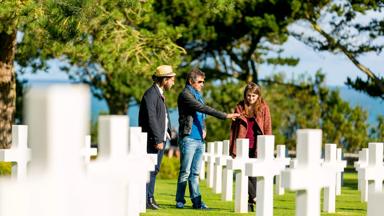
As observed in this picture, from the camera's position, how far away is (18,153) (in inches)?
337

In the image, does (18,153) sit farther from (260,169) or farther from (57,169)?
(57,169)

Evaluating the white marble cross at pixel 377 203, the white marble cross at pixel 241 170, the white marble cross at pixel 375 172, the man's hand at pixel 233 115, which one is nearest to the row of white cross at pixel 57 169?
the white marble cross at pixel 377 203

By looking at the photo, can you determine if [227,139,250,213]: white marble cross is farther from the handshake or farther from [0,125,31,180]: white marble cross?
[0,125,31,180]: white marble cross

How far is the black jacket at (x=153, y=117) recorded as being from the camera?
12.2 meters

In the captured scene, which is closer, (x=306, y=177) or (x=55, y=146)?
(x=55, y=146)

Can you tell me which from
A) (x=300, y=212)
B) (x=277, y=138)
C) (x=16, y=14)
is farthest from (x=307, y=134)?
(x=277, y=138)

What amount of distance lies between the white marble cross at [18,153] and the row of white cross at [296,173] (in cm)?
182

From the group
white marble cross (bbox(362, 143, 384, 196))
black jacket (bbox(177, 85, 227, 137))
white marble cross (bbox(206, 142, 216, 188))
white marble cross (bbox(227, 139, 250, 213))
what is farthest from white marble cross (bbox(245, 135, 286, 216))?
white marble cross (bbox(206, 142, 216, 188))

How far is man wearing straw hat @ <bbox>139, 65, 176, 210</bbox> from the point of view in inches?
482

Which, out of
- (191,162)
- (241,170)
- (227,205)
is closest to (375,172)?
(241,170)

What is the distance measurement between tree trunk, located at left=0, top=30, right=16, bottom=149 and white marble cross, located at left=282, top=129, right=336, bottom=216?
24301mm

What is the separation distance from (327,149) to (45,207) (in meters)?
10.4

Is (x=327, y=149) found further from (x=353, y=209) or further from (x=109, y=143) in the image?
(x=109, y=143)

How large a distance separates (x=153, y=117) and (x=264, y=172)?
4.71m
